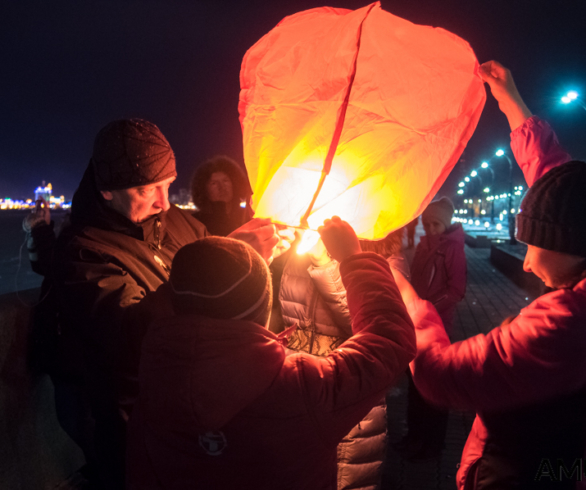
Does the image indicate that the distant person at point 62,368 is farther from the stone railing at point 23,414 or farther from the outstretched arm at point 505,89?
the outstretched arm at point 505,89

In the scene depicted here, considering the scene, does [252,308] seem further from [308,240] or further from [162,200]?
[162,200]

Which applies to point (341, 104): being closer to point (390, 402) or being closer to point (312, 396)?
point (312, 396)

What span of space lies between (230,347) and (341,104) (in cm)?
102

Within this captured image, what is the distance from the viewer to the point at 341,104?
4.76ft

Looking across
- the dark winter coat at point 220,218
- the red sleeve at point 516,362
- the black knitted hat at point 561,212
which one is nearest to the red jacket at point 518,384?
the red sleeve at point 516,362

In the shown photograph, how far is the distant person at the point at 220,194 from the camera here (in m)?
4.61

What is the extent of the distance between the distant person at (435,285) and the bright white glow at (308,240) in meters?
2.43

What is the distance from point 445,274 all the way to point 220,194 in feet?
9.42

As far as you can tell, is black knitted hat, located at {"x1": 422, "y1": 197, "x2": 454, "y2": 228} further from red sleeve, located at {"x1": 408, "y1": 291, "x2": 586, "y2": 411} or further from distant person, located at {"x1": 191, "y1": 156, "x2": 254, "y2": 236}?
red sleeve, located at {"x1": 408, "y1": 291, "x2": 586, "y2": 411}

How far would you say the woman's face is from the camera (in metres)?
4.70

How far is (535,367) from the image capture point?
1286 mm

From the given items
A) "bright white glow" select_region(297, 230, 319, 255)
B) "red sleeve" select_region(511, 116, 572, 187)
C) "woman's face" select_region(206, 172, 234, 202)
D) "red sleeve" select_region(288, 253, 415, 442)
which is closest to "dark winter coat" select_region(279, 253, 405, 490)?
"bright white glow" select_region(297, 230, 319, 255)

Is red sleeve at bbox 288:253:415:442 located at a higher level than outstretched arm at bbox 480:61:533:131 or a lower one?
lower

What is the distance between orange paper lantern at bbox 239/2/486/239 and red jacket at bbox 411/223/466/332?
2.49 m
